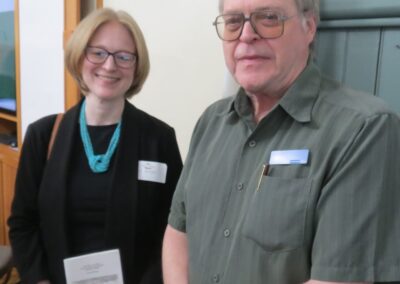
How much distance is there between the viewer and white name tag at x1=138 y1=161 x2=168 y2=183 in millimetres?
1603

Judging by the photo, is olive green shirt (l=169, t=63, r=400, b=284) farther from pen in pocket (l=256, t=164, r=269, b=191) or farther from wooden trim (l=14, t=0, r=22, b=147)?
wooden trim (l=14, t=0, r=22, b=147)

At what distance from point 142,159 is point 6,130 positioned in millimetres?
2803

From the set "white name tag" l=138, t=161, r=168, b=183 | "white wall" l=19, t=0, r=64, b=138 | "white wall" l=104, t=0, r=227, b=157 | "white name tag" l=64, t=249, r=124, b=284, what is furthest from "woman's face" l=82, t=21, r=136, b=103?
"white wall" l=19, t=0, r=64, b=138

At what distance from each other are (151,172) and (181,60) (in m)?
0.94

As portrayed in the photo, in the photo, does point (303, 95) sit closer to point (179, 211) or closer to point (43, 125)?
point (179, 211)

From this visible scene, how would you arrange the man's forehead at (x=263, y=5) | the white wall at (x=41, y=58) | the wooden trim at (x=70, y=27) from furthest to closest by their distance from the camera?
the white wall at (x=41, y=58), the wooden trim at (x=70, y=27), the man's forehead at (x=263, y=5)

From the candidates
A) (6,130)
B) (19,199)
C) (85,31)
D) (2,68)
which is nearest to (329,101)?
(85,31)

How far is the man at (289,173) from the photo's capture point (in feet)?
2.83

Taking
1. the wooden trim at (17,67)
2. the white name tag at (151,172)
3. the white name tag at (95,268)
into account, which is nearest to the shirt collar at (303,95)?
the white name tag at (151,172)

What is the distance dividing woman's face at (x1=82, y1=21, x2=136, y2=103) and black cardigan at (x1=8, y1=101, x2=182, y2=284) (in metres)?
0.11

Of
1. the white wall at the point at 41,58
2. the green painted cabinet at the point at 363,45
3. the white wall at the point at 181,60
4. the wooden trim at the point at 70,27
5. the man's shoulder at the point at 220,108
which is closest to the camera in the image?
the man's shoulder at the point at 220,108

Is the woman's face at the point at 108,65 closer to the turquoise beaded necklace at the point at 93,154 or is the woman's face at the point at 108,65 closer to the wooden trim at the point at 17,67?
the turquoise beaded necklace at the point at 93,154

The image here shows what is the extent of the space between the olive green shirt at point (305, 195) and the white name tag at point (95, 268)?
45 centimetres

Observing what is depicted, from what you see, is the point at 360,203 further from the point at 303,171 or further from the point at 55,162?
the point at 55,162
